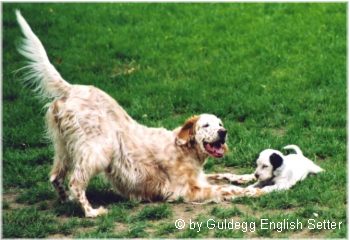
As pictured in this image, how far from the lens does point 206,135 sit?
8.52 metres

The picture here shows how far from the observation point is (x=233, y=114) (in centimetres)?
1152

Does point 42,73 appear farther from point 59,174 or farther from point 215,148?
point 215,148

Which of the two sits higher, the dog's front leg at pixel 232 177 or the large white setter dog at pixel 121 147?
the large white setter dog at pixel 121 147

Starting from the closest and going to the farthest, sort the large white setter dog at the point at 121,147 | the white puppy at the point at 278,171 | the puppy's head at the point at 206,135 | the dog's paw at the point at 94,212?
the dog's paw at the point at 94,212 → the large white setter dog at the point at 121,147 → the puppy's head at the point at 206,135 → the white puppy at the point at 278,171

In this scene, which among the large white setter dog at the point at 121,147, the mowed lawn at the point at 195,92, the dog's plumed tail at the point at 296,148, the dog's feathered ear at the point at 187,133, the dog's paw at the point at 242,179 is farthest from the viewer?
the dog's plumed tail at the point at 296,148

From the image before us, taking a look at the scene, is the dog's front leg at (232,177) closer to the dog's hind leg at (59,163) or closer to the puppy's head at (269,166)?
the puppy's head at (269,166)

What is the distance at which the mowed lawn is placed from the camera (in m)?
8.02

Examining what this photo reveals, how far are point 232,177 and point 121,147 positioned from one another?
1393 mm

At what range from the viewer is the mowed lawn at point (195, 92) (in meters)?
8.02

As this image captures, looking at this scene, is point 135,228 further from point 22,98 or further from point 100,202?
point 22,98

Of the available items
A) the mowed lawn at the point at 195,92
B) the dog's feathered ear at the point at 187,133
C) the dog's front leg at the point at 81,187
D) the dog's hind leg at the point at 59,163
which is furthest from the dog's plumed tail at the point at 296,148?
the dog's hind leg at the point at 59,163

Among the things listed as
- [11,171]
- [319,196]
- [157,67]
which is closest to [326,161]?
[319,196]

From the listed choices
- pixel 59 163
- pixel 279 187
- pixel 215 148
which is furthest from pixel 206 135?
pixel 59 163

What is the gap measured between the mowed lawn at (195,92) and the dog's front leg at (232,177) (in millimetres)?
369
